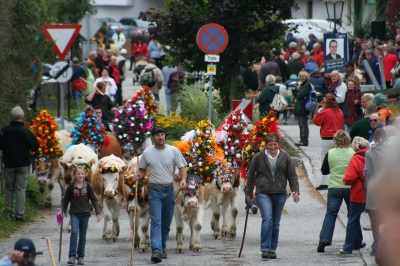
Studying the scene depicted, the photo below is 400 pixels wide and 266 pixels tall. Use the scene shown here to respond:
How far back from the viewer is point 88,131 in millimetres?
17000

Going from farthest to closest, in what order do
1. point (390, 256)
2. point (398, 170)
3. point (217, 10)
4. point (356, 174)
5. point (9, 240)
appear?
point (217, 10), point (9, 240), point (356, 174), point (390, 256), point (398, 170)

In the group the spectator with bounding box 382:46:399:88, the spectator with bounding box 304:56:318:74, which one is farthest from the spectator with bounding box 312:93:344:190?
the spectator with bounding box 304:56:318:74

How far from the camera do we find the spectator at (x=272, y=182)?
12758mm

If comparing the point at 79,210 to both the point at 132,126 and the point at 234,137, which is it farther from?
the point at 132,126

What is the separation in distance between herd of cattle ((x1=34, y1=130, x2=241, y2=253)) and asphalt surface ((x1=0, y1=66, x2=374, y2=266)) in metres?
0.23

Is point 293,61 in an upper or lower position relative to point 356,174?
upper

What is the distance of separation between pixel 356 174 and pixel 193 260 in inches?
102

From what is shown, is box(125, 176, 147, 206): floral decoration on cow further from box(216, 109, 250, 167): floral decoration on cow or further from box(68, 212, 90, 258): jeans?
box(216, 109, 250, 167): floral decoration on cow

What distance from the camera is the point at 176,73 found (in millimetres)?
28781

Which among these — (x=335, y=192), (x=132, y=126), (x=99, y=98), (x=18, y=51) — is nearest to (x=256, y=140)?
(x=335, y=192)

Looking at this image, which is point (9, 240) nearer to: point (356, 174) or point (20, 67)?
point (20, 67)

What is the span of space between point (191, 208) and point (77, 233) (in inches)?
74.8

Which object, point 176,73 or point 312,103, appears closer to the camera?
point 312,103

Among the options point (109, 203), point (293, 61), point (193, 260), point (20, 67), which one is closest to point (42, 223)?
point (109, 203)
